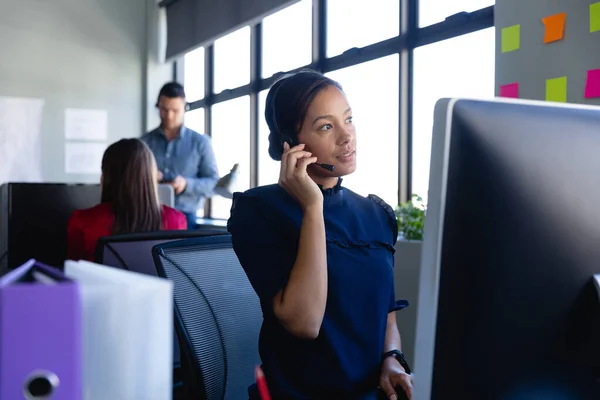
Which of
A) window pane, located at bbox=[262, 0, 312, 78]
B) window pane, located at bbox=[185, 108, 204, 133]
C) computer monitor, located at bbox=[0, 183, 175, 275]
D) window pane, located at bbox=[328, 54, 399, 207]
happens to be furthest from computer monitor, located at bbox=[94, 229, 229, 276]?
window pane, located at bbox=[185, 108, 204, 133]

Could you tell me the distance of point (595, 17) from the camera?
6.10ft

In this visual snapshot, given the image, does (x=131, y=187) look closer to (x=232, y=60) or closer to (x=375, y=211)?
(x=375, y=211)

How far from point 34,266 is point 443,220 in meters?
0.35

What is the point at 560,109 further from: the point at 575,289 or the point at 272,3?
the point at 272,3

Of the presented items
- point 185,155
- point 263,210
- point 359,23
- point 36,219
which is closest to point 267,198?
point 263,210

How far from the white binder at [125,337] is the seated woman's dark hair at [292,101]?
693 millimetres

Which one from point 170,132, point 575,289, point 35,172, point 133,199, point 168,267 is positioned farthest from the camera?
point 35,172

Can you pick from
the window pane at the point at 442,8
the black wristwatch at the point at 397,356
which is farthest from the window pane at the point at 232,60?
the black wristwatch at the point at 397,356

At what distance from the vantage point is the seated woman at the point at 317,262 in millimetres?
992

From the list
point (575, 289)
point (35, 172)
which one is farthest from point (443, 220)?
point (35, 172)

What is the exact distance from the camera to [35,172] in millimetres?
5273

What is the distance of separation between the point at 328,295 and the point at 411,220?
4.98 feet

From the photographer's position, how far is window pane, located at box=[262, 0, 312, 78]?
158 inches

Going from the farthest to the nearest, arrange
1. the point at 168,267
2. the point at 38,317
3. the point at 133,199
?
1. the point at 133,199
2. the point at 168,267
3. the point at 38,317
